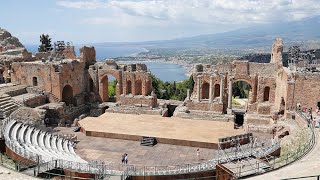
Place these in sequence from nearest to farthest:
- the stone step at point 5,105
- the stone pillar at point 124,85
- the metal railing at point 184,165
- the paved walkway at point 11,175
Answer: the paved walkway at point 11,175
the metal railing at point 184,165
the stone step at point 5,105
the stone pillar at point 124,85

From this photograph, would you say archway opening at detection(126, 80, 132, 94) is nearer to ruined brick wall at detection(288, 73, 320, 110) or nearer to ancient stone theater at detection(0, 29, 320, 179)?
ancient stone theater at detection(0, 29, 320, 179)

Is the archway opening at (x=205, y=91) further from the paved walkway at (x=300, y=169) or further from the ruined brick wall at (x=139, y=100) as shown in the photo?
the paved walkway at (x=300, y=169)

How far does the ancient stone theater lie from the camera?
842 inches

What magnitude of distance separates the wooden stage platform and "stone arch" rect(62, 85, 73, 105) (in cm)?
627

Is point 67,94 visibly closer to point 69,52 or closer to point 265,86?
point 69,52

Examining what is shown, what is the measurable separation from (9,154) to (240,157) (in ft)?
49.1

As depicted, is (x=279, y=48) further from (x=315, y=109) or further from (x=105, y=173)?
(x=105, y=173)

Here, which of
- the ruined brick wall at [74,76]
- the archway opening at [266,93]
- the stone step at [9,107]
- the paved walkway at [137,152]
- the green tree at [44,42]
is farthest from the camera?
the green tree at [44,42]

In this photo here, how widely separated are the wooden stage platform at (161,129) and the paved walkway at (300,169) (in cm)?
820

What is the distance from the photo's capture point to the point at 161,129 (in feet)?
100

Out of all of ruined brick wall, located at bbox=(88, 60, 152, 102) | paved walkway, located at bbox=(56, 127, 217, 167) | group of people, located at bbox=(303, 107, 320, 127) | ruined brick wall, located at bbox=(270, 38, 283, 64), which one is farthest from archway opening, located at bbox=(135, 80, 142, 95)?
group of people, located at bbox=(303, 107, 320, 127)

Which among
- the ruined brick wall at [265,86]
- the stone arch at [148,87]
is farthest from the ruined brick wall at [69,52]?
the ruined brick wall at [265,86]

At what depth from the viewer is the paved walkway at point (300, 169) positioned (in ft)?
55.0

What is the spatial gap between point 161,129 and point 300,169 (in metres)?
14.7
